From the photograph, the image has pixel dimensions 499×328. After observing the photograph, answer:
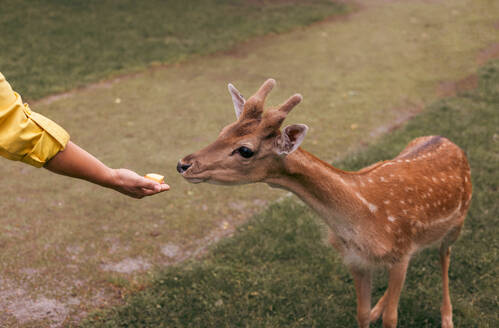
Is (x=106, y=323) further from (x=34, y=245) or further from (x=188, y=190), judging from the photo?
(x=188, y=190)

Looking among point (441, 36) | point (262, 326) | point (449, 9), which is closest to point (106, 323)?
point (262, 326)

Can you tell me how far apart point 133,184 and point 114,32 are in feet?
29.2

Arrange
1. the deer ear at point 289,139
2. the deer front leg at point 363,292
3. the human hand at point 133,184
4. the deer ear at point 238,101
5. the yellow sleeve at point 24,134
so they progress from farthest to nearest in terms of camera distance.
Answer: the deer front leg at point 363,292
the deer ear at point 238,101
the deer ear at point 289,139
the human hand at point 133,184
the yellow sleeve at point 24,134

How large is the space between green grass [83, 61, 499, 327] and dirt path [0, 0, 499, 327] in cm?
31

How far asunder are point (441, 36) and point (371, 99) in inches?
167

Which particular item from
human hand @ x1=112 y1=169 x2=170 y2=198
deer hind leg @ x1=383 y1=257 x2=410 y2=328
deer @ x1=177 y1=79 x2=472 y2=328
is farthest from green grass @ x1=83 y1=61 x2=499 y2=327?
human hand @ x1=112 y1=169 x2=170 y2=198

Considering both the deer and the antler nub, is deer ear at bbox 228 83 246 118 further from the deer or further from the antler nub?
the antler nub

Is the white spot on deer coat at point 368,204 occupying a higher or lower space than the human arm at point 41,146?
lower

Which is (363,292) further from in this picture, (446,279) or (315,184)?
(315,184)

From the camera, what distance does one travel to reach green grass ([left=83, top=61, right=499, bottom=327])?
4238 millimetres

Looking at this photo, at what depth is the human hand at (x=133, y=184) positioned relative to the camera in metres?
2.86

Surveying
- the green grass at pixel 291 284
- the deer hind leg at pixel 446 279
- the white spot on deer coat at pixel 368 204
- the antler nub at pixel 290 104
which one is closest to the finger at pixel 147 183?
the antler nub at pixel 290 104

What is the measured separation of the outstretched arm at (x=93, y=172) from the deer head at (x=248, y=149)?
0.25 m

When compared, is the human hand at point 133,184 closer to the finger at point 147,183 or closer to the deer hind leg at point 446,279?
the finger at point 147,183
